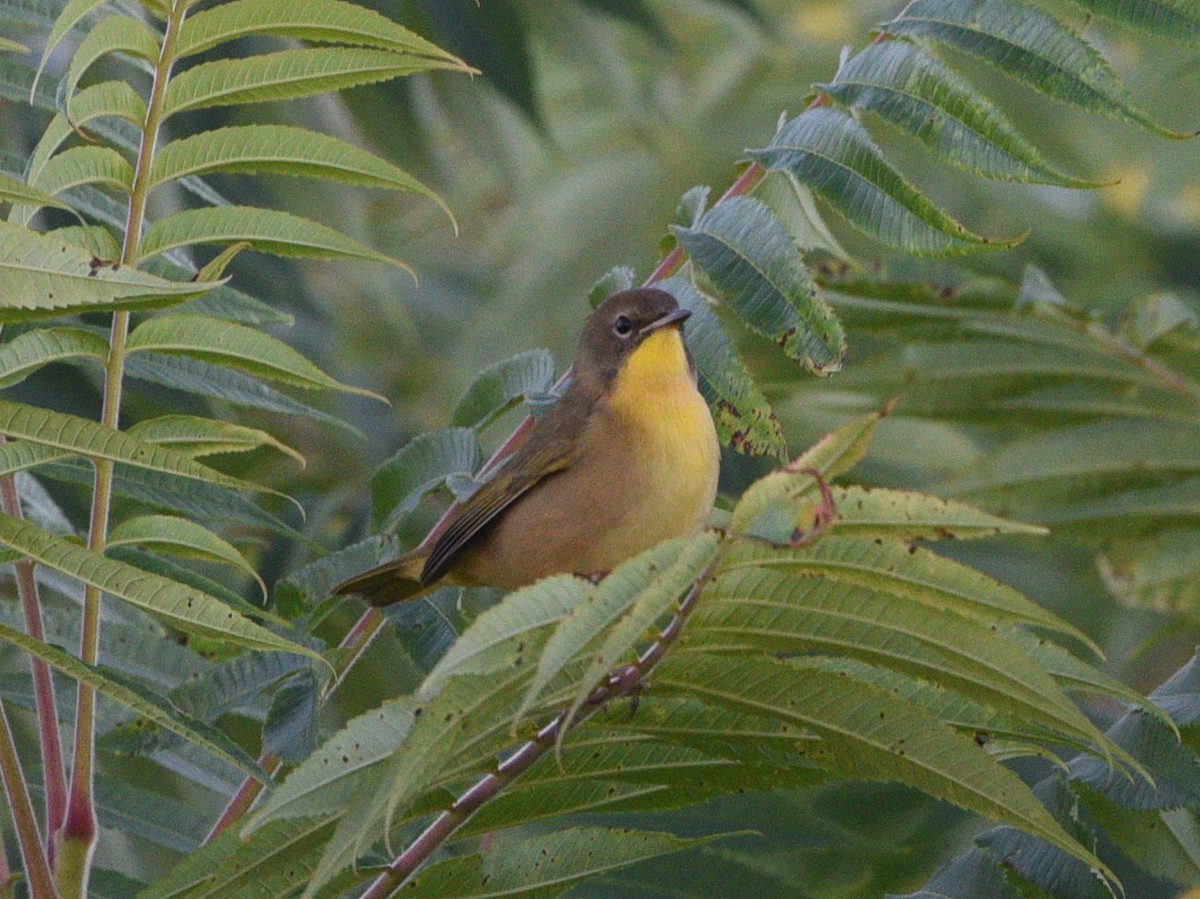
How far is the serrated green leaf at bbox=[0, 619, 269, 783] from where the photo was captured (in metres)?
2.13

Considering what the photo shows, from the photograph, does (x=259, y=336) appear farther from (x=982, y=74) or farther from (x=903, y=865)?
(x=982, y=74)

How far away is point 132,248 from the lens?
8.80ft

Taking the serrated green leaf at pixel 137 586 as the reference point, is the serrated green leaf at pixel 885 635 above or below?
below

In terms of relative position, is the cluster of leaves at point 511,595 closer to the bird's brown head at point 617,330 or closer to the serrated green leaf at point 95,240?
the serrated green leaf at point 95,240

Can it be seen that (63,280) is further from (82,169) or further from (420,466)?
(420,466)

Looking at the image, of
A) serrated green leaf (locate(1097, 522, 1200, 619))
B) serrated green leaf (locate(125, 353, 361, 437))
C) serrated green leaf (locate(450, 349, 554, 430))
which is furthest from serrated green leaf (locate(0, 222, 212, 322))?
serrated green leaf (locate(1097, 522, 1200, 619))

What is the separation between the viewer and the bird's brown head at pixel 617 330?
353cm

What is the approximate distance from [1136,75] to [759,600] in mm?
7262

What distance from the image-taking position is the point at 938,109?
2.85 metres

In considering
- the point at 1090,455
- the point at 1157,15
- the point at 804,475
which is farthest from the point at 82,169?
the point at 1090,455

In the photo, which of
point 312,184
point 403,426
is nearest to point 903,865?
point 312,184

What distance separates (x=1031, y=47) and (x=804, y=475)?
130 cm

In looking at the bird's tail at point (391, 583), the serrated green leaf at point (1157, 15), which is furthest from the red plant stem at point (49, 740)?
the serrated green leaf at point (1157, 15)

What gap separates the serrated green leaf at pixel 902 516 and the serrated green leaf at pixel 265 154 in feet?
3.65
